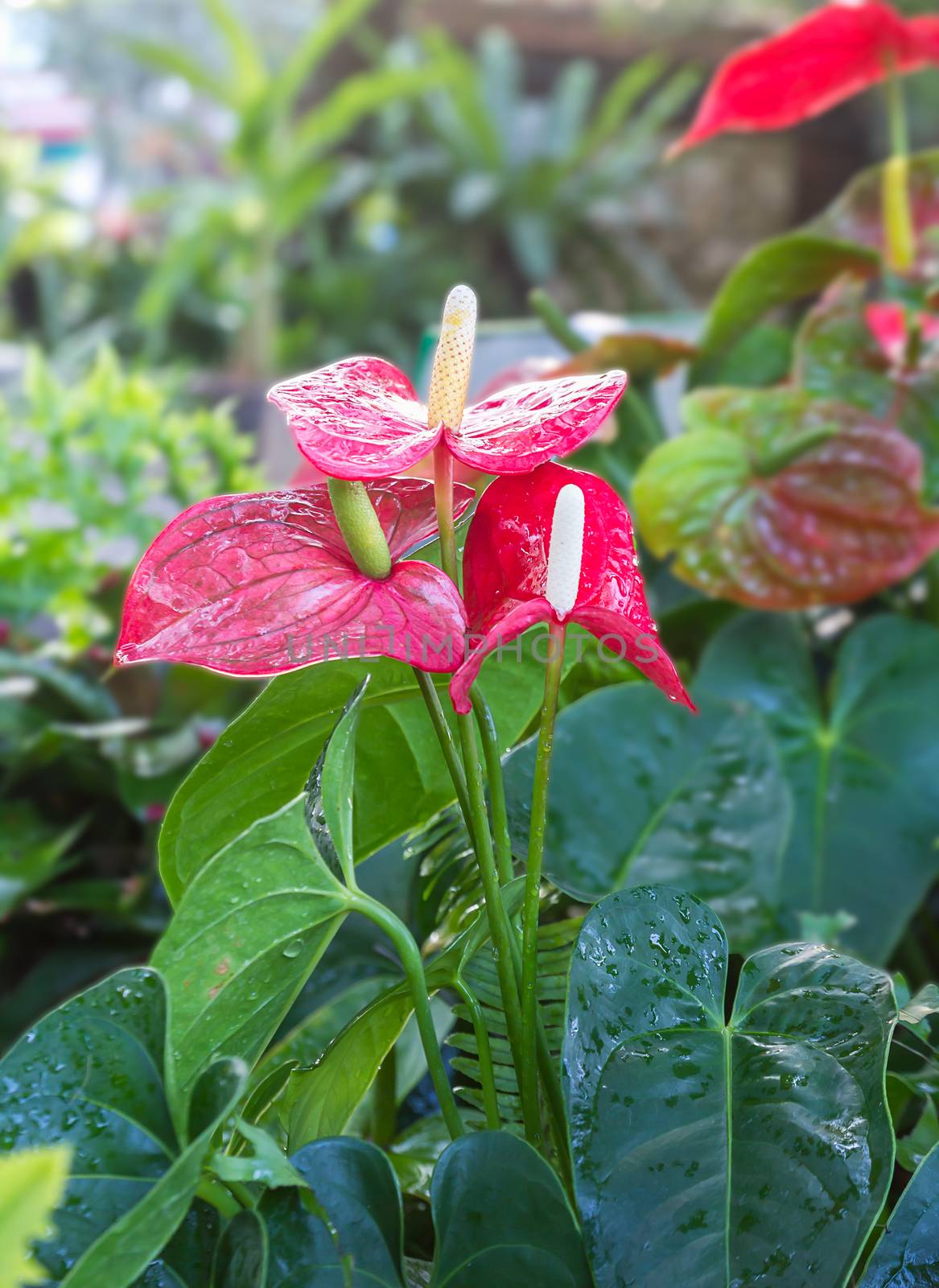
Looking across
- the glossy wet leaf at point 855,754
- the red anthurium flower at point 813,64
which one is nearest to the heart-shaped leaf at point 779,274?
the red anthurium flower at point 813,64

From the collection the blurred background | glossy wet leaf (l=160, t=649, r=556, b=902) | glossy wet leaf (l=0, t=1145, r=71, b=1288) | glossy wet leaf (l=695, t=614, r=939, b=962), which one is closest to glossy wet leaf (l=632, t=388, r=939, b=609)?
glossy wet leaf (l=695, t=614, r=939, b=962)

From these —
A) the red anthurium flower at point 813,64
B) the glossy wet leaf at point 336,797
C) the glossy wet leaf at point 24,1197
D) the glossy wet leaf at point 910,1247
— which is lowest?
the glossy wet leaf at point 910,1247

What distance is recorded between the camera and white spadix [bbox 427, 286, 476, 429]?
11.9 inches

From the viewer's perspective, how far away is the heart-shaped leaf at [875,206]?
86cm

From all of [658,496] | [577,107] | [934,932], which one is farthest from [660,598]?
[577,107]

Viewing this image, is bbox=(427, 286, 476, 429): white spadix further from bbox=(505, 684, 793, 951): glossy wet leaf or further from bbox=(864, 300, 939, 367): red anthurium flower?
bbox=(864, 300, 939, 367): red anthurium flower

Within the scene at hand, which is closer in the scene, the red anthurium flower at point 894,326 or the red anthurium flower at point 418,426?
the red anthurium flower at point 418,426

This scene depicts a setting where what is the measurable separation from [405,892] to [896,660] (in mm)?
360

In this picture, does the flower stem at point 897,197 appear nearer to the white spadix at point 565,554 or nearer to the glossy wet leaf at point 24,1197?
the white spadix at point 565,554

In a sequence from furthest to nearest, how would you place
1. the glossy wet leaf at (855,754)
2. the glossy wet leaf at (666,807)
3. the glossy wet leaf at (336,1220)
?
the glossy wet leaf at (855,754), the glossy wet leaf at (666,807), the glossy wet leaf at (336,1220)

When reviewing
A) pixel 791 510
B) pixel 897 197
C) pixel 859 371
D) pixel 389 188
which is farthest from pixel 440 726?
pixel 389 188

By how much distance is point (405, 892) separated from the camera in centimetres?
53

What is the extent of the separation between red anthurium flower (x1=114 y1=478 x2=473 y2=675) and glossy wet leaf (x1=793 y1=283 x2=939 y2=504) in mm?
527

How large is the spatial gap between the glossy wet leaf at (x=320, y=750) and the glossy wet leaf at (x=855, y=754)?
0.25 meters
